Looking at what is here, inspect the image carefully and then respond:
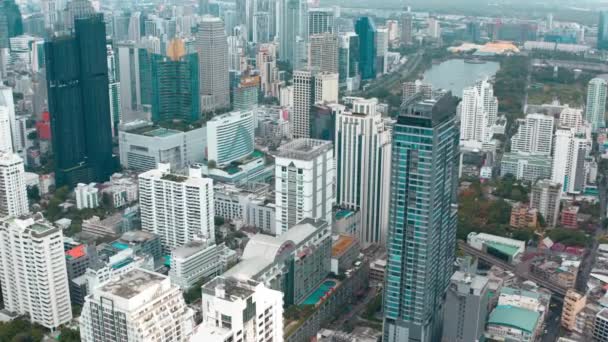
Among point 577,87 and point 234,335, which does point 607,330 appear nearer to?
point 234,335

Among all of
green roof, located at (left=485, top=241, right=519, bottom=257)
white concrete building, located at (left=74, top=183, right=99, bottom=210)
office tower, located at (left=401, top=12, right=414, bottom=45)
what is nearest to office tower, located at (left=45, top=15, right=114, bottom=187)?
white concrete building, located at (left=74, top=183, right=99, bottom=210)

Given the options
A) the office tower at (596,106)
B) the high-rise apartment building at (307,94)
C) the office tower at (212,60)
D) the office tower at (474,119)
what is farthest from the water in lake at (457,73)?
the office tower at (212,60)

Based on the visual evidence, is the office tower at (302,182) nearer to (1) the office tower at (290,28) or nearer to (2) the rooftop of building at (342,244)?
(2) the rooftop of building at (342,244)

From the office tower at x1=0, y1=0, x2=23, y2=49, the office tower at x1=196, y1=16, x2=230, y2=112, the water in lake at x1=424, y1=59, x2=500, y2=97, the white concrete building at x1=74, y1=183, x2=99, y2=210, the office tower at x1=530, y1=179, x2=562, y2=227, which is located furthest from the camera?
the office tower at x1=0, y1=0, x2=23, y2=49

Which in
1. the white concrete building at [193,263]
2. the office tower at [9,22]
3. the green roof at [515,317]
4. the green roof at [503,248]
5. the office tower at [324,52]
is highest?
the office tower at [9,22]

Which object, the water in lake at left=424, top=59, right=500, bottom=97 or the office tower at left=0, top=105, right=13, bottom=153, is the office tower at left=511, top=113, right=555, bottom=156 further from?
the office tower at left=0, top=105, right=13, bottom=153
